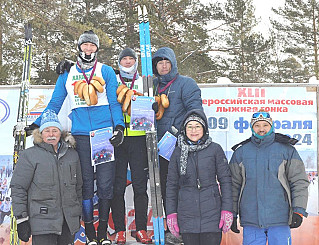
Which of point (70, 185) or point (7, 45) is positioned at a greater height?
point (7, 45)

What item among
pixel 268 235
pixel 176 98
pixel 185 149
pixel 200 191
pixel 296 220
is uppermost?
pixel 176 98

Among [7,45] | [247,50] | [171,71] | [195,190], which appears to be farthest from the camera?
[247,50]

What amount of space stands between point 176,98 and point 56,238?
1.69 m

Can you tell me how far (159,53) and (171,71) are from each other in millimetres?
222

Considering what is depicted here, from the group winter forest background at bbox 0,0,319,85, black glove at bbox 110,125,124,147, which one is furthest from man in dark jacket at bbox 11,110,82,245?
winter forest background at bbox 0,0,319,85

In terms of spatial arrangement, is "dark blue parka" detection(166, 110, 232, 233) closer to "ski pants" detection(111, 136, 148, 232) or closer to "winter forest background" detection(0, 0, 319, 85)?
"ski pants" detection(111, 136, 148, 232)

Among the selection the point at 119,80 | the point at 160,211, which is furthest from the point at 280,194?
the point at 119,80

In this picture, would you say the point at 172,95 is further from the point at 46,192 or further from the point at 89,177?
the point at 46,192

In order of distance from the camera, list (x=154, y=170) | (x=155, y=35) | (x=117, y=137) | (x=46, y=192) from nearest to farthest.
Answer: (x=46, y=192)
(x=117, y=137)
(x=154, y=170)
(x=155, y=35)

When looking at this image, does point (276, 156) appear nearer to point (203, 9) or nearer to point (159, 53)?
point (159, 53)

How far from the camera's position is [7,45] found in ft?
40.4

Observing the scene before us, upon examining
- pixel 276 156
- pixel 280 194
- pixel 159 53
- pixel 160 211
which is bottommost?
pixel 160 211

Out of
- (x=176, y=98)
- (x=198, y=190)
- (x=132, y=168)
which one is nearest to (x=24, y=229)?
(x=132, y=168)

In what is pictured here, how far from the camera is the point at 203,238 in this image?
315cm
